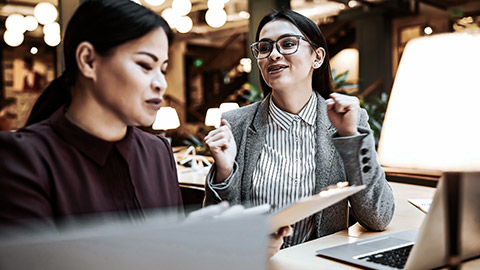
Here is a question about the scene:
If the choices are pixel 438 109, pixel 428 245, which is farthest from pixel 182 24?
pixel 438 109

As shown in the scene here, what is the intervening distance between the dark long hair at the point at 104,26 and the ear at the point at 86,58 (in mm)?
11

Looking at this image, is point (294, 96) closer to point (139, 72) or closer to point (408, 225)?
point (408, 225)

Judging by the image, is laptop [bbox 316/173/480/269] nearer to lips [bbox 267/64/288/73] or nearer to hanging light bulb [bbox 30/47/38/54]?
lips [bbox 267/64/288/73]

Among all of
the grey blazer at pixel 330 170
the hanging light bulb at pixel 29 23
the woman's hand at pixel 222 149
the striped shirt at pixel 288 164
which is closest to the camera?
the grey blazer at pixel 330 170

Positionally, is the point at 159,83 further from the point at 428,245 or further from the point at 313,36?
the point at 313,36

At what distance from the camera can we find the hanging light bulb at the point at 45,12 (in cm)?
661

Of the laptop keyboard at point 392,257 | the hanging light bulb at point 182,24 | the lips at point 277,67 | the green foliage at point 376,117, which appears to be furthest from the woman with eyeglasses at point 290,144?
the hanging light bulb at point 182,24

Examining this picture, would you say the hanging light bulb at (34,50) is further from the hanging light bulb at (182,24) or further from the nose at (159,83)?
the nose at (159,83)

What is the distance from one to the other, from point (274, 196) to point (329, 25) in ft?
32.0

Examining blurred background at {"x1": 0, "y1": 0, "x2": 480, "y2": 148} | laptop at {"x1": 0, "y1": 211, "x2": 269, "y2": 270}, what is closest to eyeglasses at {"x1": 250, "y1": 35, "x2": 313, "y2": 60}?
laptop at {"x1": 0, "y1": 211, "x2": 269, "y2": 270}

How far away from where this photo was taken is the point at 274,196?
1883 mm

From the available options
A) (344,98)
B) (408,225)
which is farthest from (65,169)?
(408,225)

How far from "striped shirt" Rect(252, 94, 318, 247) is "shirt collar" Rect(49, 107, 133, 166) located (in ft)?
2.87

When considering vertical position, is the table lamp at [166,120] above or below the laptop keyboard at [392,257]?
below
